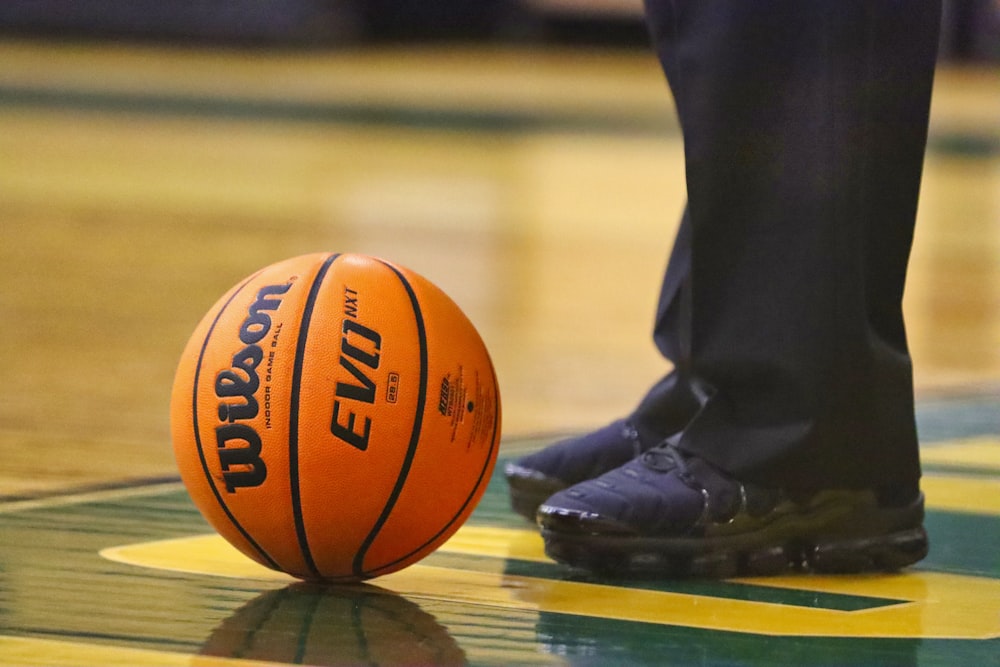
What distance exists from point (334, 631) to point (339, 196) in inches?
165

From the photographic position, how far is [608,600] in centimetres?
165

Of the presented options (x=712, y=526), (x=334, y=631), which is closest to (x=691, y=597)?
(x=712, y=526)

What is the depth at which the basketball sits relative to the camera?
5.12 ft

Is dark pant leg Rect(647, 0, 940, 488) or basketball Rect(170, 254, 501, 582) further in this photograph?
dark pant leg Rect(647, 0, 940, 488)

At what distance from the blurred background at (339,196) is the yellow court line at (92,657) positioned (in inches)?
25.4

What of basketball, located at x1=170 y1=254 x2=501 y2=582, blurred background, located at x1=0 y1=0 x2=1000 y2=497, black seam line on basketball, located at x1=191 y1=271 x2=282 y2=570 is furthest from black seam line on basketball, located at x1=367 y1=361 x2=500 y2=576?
blurred background, located at x1=0 y1=0 x2=1000 y2=497

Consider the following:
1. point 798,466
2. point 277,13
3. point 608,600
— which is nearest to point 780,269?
point 798,466

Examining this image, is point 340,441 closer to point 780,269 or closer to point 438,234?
point 780,269

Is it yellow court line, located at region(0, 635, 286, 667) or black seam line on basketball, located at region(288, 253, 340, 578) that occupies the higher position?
black seam line on basketball, located at region(288, 253, 340, 578)

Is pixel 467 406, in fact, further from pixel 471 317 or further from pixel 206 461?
pixel 471 317

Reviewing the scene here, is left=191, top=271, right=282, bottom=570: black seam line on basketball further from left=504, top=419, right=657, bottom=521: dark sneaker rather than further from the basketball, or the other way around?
left=504, top=419, right=657, bottom=521: dark sneaker

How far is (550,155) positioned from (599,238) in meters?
2.67

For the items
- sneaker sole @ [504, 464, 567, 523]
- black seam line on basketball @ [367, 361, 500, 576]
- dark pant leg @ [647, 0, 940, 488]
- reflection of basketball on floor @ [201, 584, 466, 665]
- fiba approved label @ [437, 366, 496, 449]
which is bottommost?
sneaker sole @ [504, 464, 567, 523]

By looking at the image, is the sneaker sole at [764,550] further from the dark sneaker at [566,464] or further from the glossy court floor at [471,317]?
the dark sneaker at [566,464]
